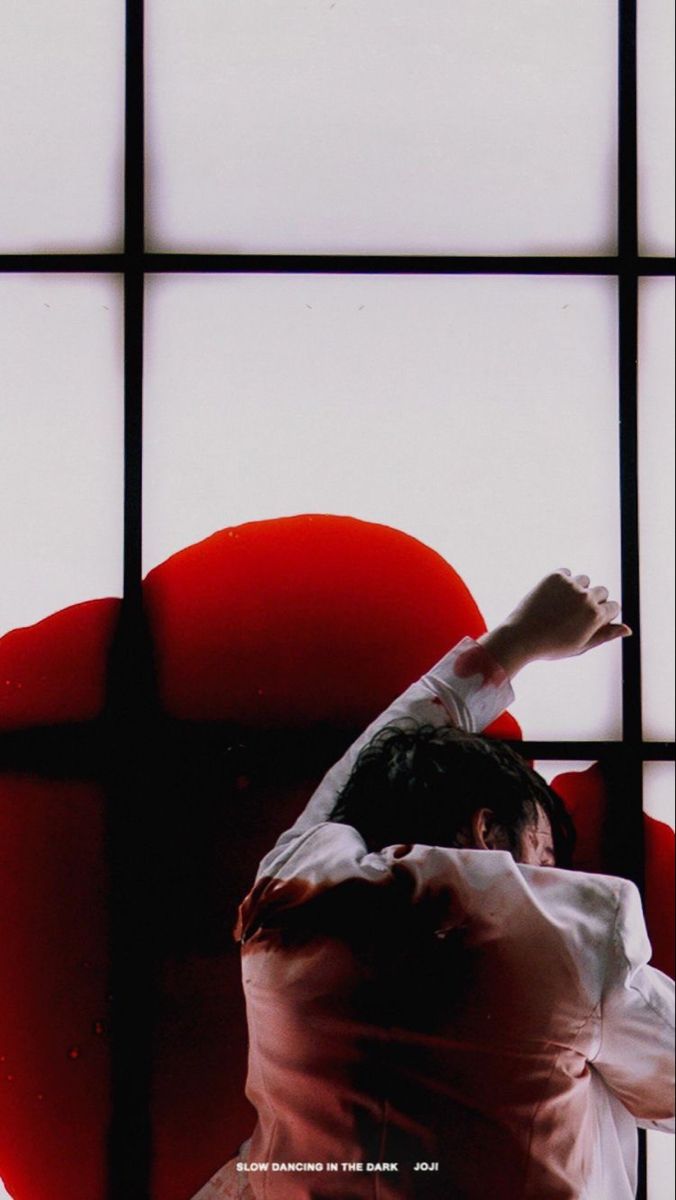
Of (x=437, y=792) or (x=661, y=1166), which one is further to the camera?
(x=661, y=1166)

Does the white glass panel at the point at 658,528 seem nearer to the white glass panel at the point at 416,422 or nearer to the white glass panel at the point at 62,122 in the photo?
the white glass panel at the point at 416,422

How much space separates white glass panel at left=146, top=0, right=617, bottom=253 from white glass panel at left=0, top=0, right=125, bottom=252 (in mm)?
50

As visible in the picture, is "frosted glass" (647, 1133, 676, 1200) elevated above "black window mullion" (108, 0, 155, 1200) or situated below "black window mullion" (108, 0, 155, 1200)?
below

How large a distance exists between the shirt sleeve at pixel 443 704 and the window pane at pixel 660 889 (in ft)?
0.69

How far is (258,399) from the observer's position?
36.8 inches

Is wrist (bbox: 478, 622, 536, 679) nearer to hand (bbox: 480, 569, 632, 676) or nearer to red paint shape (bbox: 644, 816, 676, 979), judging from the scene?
hand (bbox: 480, 569, 632, 676)

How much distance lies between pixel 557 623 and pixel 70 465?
1.94 feet

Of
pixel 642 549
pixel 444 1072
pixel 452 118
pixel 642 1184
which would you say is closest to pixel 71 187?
pixel 452 118

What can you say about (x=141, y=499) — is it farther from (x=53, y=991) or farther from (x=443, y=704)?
(x=53, y=991)

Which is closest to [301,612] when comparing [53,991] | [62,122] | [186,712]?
[186,712]

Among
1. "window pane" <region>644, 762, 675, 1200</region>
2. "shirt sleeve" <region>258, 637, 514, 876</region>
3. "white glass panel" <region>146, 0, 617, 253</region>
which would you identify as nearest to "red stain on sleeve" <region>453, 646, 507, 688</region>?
"shirt sleeve" <region>258, 637, 514, 876</region>

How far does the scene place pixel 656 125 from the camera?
0.94 meters

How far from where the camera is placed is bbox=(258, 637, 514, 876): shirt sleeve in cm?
86

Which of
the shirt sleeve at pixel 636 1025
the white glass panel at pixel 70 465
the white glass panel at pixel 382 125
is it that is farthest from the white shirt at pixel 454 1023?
the white glass panel at pixel 382 125
